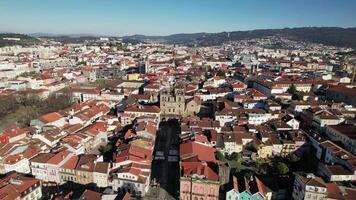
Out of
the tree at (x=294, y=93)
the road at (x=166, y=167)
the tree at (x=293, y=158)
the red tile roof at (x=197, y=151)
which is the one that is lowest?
the road at (x=166, y=167)

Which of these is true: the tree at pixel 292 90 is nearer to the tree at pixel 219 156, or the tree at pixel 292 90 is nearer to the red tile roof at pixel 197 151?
the tree at pixel 219 156

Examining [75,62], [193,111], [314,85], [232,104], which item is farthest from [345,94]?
[75,62]

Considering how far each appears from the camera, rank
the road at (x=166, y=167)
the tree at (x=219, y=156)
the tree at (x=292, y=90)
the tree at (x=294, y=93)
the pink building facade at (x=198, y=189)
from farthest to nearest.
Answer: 1. the tree at (x=292, y=90)
2. the tree at (x=294, y=93)
3. the tree at (x=219, y=156)
4. the road at (x=166, y=167)
5. the pink building facade at (x=198, y=189)

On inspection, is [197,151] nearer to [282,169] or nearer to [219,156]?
[219,156]

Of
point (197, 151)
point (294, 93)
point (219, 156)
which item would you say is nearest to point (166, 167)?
point (197, 151)

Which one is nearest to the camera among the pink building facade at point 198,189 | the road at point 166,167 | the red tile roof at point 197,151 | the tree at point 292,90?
the pink building facade at point 198,189

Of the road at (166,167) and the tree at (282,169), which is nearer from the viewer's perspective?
the road at (166,167)

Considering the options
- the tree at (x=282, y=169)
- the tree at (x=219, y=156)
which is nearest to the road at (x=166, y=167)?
the tree at (x=219, y=156)

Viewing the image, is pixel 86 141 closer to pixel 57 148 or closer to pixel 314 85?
pixel 57 148

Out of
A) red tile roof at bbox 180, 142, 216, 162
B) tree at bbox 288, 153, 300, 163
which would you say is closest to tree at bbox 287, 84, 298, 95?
tree at bbox 288, 153, 300, 163
